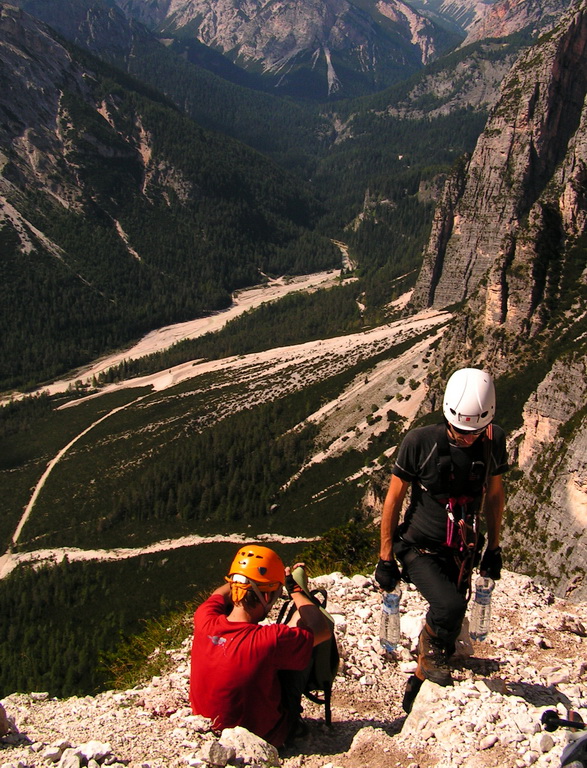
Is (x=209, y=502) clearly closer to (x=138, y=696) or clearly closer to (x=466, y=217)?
(x=466, y=217)

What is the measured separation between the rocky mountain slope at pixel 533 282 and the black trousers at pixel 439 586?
1752 cm

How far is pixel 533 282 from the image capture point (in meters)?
56.8

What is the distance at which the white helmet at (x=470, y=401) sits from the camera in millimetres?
9992

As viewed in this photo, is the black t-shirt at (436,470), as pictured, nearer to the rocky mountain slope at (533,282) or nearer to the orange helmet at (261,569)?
the orange helmet at (261,569)

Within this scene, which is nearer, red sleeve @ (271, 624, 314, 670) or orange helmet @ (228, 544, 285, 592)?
red sleeve @ (271, 624, 314, 670)

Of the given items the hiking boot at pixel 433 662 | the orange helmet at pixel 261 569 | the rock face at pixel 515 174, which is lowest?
the hiking boot at pixel 433 662

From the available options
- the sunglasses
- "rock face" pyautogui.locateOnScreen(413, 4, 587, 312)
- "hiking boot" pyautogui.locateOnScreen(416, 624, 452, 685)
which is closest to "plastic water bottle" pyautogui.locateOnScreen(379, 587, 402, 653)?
"hiking boot" pyautogui.locateOnScreen(416, 624, 452, 685)

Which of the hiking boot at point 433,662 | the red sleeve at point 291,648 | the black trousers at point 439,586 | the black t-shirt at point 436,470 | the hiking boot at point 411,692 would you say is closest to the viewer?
the red sleeve at point 291,648

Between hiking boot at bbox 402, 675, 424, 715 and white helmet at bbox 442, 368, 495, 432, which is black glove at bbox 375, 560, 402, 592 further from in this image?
white helmet at bbox 442, 368, 495, 432

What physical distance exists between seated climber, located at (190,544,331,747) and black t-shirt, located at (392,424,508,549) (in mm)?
2261

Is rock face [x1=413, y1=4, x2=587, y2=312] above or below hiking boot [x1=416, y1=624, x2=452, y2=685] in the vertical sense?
above

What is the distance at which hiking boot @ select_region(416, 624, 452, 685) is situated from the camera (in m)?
10.8

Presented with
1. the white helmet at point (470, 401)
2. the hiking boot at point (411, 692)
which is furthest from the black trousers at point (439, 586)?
the white helmet at point (470, 401)

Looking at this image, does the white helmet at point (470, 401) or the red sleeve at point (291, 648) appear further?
the white helmet at point (470, 401)
